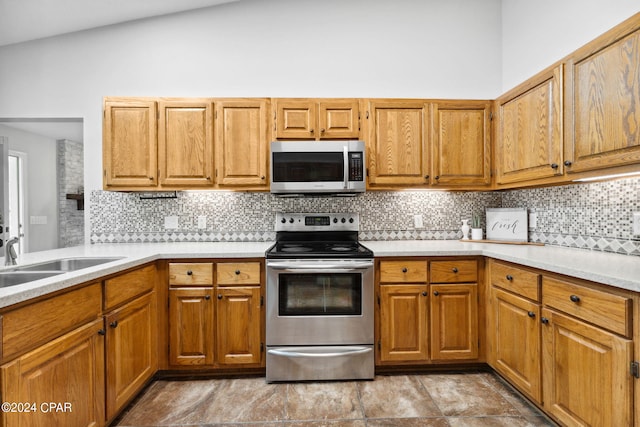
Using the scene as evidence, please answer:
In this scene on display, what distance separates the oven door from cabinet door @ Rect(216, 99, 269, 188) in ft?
2.57

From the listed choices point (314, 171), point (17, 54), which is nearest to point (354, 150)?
point (314, 171)

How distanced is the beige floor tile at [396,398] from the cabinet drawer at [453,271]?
28.4 inches

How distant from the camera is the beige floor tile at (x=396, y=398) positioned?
1.93 metres

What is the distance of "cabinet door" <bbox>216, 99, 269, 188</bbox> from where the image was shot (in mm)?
2604

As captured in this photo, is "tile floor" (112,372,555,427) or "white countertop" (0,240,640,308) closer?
"white countertop" (0,240,640,308)

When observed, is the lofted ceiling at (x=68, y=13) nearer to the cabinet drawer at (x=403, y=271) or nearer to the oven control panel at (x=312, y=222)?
the oven control panel at (x=312, y=222)

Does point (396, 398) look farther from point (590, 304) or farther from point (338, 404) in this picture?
point (590, 304)

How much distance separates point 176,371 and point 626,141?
2958 mm

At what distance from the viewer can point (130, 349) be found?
1.92m

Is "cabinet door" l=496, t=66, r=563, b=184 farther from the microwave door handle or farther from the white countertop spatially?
the microwave door handle

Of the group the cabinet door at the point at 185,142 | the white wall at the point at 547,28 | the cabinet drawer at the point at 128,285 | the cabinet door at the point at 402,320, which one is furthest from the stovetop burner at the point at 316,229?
the white wall at the point at 547,28

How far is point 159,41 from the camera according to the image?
9.37ft

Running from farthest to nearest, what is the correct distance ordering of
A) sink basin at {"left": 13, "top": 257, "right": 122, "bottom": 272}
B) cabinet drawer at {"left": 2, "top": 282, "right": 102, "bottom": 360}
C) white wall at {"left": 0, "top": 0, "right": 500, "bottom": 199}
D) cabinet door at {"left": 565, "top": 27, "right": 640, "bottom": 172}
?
white wall at {"left": 0, "top": 0, "right": 500, "bottom": 199}, sink basin at {"left": 13, "top": 257, "right": 122, "bottom": 272}, cabinet door at {"left": 565, "top": 27, "right": 640, "bottom": 172}, cabinet drawer at {"left": 2, "top": 282, "right": 102, "bottom": 360}

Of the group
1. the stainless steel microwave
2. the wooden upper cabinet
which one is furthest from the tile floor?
the wooden upper cabinet
